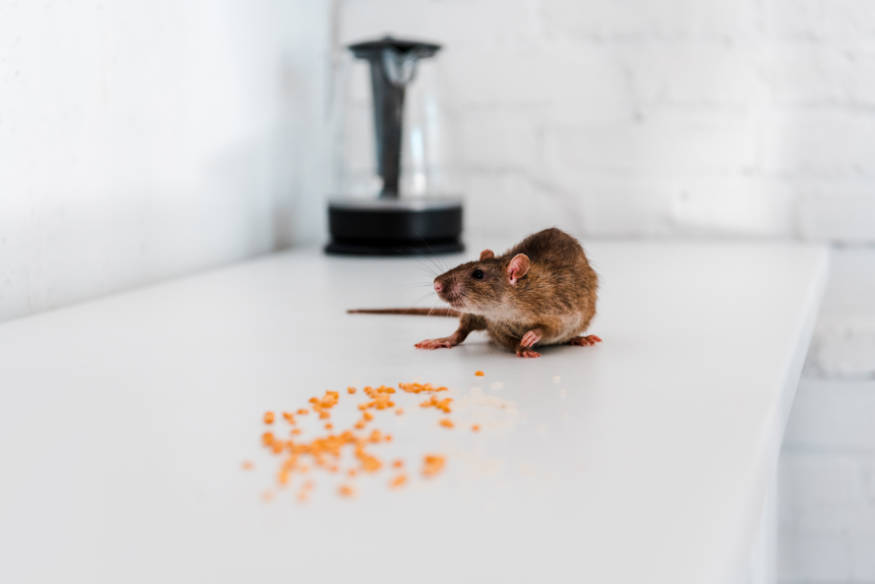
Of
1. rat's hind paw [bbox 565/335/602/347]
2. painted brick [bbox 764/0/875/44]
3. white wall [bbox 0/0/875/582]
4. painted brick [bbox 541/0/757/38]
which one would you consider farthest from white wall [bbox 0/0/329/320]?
painted brick [bbox 764/0/875/44]

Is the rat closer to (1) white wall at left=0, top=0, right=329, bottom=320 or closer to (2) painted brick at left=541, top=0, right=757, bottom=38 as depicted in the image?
(1) white wall at left=0, top=0, right=329, bottom=320

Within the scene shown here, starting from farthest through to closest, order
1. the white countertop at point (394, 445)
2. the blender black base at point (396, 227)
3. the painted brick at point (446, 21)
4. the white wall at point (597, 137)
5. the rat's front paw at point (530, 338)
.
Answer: the painted brick at point (446, 21)
the blender black base at point (396, 227)
the white wall at point (597, 137)
the rat's front paw at point (530, 338)
the white countertop at point (394, 445)

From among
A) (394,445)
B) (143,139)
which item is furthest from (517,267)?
(143,139)

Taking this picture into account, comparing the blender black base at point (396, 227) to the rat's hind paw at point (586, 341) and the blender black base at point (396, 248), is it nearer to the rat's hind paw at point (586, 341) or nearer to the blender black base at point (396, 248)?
the blender black base at point (396, 248)

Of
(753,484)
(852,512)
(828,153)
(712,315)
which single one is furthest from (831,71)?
(753,484)

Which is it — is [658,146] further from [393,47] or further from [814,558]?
[814,558]

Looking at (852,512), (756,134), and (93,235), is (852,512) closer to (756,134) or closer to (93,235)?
(756,134)

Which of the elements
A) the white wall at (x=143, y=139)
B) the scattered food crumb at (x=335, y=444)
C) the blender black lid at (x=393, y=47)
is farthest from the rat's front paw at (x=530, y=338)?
the blender black lid at (x=393, y=47)
